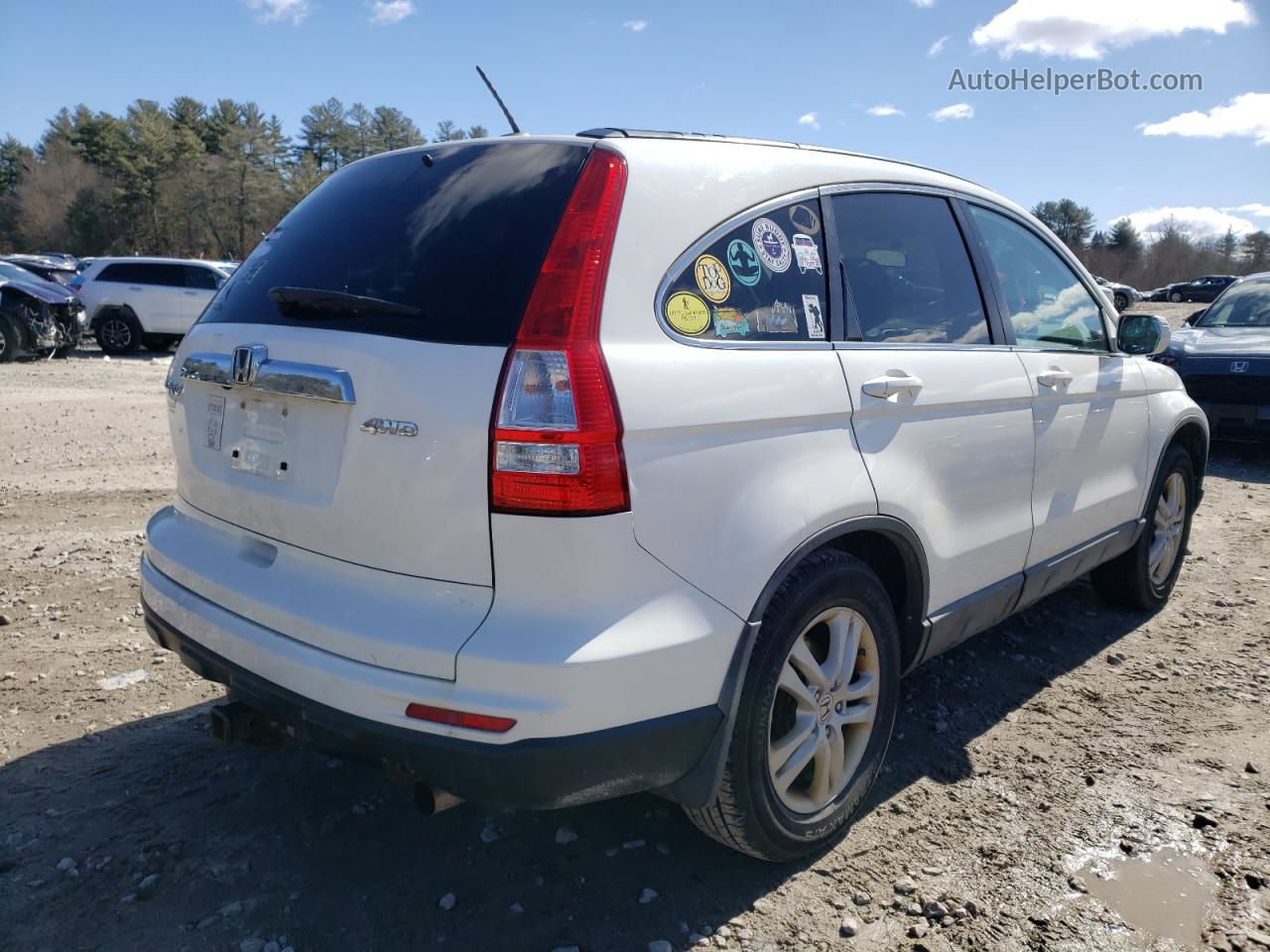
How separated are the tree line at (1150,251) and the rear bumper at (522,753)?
289ft

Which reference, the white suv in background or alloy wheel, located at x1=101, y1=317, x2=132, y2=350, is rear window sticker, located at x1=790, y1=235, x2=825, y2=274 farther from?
alloy wheel, located at x1=101, y1=317, x2=132, y2=350

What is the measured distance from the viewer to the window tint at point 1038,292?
3459mm

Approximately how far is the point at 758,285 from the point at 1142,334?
2.68 meters

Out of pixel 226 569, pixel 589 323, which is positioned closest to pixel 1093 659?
pixel 589 323

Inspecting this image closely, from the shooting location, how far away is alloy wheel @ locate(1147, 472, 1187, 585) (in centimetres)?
461

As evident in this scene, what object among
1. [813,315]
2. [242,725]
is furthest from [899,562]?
[242,725]

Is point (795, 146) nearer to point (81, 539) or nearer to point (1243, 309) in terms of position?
point (81, 539)

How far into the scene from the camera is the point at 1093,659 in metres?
4.16

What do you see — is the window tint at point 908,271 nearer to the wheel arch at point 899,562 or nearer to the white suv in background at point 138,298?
the wheel arch at point 899,562

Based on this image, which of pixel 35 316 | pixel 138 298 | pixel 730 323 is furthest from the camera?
pixel 138 298

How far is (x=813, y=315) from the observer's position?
2.50 meters

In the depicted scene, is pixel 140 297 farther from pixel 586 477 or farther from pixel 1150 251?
pixel 1150 251

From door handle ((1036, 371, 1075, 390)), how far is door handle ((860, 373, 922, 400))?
3.02 feet

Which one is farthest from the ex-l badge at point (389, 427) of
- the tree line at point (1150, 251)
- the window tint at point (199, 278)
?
the tree line at point (1150, 251)
